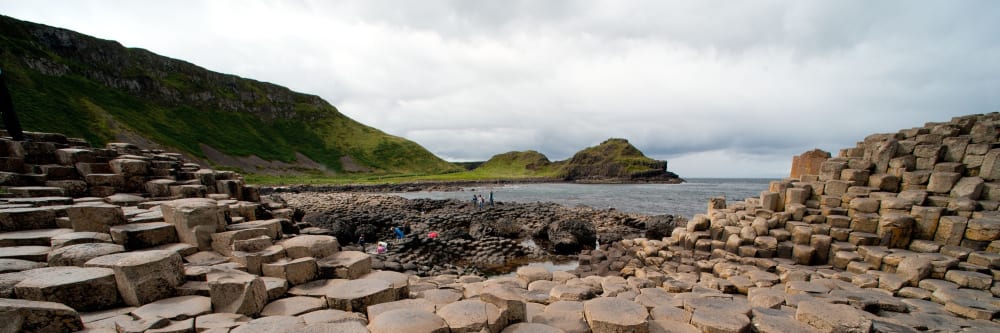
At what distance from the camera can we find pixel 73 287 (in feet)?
11.2

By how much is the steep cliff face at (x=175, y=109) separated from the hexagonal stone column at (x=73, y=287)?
6190cm

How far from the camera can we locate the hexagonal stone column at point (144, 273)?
12.0ft

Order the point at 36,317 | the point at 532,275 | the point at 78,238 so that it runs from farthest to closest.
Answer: the point at 532,275 < the point at 78,238 < the point at 36,317

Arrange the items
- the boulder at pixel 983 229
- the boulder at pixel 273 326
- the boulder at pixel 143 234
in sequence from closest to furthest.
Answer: the boulder at pixel 273 326 → the boulder at pixel 143 234 → the boulder at pixel 983 229

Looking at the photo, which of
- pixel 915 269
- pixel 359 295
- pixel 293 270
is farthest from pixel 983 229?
pixel 293 270

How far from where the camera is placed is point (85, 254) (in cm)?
419

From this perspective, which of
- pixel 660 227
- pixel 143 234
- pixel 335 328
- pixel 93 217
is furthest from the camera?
pixel 660 227

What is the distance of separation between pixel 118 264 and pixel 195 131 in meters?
90.3

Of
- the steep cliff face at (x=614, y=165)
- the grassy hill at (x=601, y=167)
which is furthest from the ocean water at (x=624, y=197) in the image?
the steep cliff face at (x=614, y=165)

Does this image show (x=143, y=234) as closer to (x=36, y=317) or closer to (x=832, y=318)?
(x=36, y=317)

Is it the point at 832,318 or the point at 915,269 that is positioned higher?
the point at 915,269

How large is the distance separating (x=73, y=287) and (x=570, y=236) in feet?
50.4

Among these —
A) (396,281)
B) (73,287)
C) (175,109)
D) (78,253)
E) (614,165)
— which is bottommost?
(396,281)

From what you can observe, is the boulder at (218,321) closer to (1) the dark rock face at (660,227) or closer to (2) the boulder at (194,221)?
(2) the boulder at (194,221)
